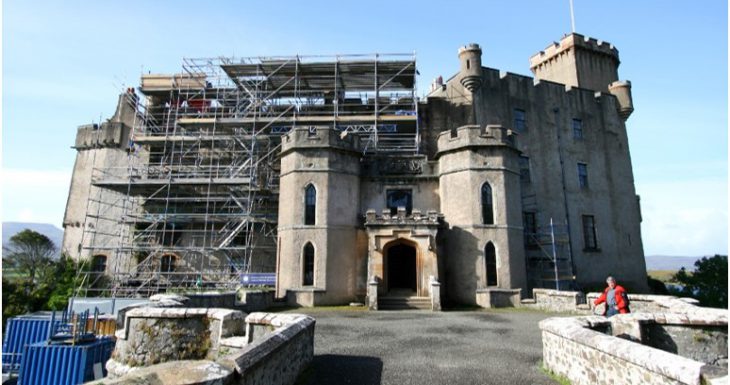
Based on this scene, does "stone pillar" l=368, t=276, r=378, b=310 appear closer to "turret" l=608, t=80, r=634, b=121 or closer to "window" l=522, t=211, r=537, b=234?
"window" l=522, t=211, r=537, b=234

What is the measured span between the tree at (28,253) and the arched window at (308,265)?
22859mm

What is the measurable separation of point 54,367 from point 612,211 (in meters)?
31.4

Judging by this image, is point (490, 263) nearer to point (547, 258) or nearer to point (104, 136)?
point (547, 258)

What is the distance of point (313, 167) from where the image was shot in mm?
20906

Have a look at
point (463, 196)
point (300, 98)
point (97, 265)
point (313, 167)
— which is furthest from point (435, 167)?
point (97, 265)

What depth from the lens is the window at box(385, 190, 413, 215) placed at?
74.6ft

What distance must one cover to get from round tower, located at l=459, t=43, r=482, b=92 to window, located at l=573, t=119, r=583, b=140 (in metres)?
8.67

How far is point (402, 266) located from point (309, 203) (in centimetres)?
620

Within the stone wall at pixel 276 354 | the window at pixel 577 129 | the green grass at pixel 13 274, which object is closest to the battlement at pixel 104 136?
the green grass at pixel 13 274

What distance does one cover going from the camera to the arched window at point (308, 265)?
64.5ft

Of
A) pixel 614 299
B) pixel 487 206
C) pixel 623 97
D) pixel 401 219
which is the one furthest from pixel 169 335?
pixel 623 97

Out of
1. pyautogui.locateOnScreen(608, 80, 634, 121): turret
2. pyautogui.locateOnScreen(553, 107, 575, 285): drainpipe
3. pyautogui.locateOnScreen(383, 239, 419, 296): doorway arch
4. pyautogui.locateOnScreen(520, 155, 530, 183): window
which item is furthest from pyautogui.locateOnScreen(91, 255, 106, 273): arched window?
pyautogui.locateOnScreen(608, 80, 634, 121): turret

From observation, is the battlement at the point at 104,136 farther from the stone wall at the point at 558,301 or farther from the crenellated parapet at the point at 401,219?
the stone wall at the point at 558,301

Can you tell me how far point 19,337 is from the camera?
13.6 m
